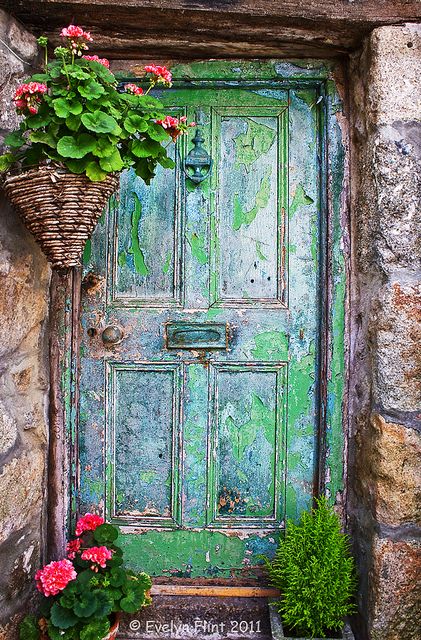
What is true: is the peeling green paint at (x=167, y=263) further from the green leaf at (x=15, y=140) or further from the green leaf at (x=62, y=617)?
the green leaf at (x=62, y=617)

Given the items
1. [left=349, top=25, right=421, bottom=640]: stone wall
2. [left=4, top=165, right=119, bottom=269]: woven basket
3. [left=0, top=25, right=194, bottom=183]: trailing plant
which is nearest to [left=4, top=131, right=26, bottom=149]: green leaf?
[left=0, top=25, right=194, bottom=183]: trailing plant

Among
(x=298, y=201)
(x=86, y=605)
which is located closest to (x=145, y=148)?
(x=298, y=201)

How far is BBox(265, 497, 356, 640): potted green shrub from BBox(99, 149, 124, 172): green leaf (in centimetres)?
129

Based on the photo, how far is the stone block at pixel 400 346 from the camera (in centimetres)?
196

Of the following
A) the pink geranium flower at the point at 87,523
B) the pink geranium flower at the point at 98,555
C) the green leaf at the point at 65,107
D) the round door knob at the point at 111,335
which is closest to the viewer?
the green leaf at the point at 65,107

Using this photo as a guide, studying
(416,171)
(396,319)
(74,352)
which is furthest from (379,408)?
(74,352)

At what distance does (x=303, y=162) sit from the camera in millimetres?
2285

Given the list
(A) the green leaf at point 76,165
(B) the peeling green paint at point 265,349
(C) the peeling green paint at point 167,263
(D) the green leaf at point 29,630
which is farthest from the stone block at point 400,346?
(D) the green leaf at point 29,630

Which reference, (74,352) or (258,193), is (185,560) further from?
(258,193)

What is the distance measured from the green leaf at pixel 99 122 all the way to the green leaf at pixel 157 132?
0.13 meters

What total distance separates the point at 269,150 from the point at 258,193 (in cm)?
17

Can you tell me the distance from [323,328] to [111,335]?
2.57 ft

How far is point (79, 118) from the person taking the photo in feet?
5.56

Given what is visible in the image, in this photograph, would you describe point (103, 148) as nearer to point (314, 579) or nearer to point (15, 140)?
point (15, 140)
